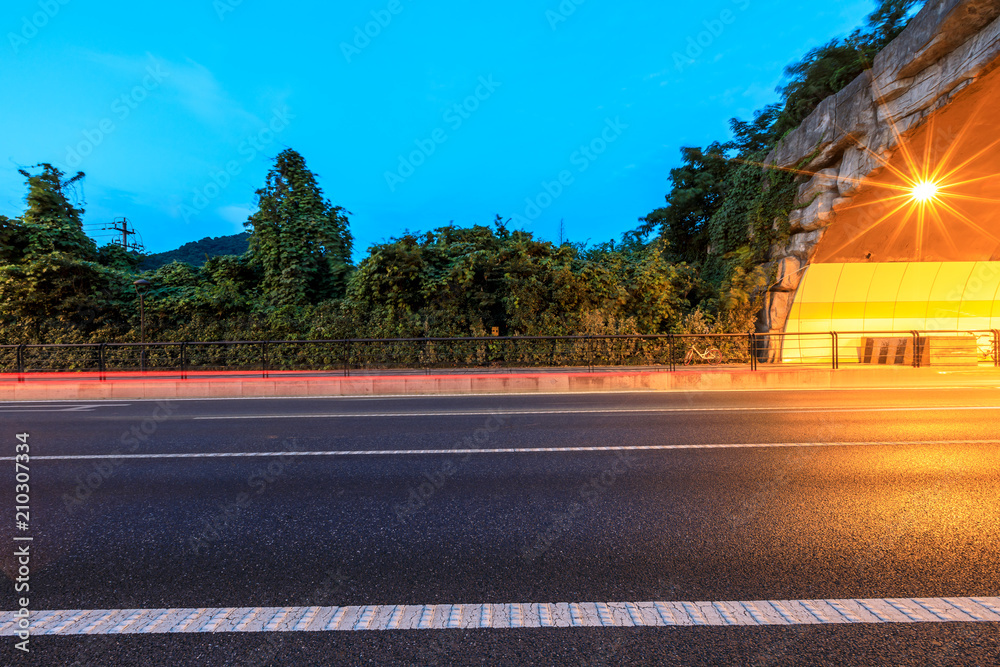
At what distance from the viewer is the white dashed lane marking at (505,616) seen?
2205 mm

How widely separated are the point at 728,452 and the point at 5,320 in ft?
84.9

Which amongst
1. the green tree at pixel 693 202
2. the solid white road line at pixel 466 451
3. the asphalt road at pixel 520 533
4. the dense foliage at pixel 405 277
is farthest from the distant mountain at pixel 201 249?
the asphalt road at pixel 520 533

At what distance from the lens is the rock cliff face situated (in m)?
11.4

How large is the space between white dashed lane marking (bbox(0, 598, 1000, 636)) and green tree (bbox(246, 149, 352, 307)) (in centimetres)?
1818

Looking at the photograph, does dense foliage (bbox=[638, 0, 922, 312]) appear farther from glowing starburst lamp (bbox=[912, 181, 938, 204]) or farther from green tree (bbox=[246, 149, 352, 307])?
green tree (bbox=[246, 149, 352, 307])

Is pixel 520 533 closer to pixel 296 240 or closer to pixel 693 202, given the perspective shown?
pixel 296 240

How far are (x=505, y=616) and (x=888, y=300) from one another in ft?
72.1

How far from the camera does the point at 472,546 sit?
3061 mm

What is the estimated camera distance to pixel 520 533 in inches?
128

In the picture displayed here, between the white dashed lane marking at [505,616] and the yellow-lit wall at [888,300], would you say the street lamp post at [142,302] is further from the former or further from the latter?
the yellow-lit wall at [888,300]

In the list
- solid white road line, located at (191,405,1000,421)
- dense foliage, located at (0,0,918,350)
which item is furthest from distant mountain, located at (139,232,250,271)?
solid white road line, located at (191,405,1000,421)

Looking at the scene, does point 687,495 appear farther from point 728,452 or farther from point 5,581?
point 5,581

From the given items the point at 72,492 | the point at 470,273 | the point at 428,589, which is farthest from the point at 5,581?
the point at 470,273

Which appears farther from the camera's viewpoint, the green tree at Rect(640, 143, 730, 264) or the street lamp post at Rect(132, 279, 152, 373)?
the green tree at Rect(640, 143, 730, 264)
